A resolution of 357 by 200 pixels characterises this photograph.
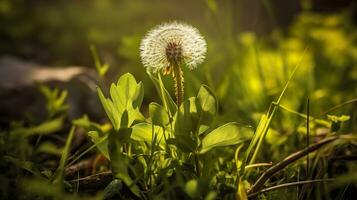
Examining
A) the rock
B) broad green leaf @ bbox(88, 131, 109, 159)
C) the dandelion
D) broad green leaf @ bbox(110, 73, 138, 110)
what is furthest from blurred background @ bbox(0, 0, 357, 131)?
broad green leaf @ bbox(88, 131, 109, 159)

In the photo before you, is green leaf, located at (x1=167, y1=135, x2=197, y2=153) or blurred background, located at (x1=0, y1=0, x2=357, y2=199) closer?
green leaf, located at (x1=167, y1=135, x2=197, y2=153)

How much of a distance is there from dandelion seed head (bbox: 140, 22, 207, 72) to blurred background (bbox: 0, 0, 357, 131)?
132 millimetres

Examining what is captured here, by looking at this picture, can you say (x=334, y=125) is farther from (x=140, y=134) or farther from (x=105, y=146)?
(x=105, y=146)

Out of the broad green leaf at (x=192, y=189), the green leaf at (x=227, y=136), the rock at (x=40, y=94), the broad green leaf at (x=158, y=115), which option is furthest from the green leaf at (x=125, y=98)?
the rock at (x=40, y=94)

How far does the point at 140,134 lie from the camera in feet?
4.37

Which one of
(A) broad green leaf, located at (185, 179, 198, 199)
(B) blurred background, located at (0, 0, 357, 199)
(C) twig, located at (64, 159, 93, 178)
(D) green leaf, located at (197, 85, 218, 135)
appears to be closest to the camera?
(A) broad green leaf, located at (185, 179, 198, 199)

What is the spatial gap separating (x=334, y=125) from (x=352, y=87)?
1583 mm

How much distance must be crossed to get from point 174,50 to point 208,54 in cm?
269

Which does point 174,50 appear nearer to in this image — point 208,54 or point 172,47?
point 172,47

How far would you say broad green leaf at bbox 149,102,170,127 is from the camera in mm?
1284

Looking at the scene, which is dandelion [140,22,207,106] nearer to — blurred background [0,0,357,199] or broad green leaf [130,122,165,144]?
broad green leaf [130,122,165,144]

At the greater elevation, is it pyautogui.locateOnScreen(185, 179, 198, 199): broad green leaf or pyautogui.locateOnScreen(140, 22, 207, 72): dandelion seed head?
pyautogui.locateOnScreen(140, 22, 207, 72): dandelion seed head

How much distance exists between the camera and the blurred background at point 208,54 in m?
2.51

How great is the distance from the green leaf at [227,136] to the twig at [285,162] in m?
0.11
